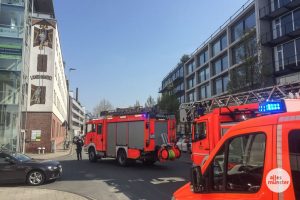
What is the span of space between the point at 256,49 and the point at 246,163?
24.0 m

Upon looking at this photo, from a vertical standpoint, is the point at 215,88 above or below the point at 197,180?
above

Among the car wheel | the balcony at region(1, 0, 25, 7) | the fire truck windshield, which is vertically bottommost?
the car wheel

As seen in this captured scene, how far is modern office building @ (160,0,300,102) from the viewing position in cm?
2661

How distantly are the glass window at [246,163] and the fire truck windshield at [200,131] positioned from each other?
989cm

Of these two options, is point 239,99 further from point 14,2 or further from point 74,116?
point 74,116

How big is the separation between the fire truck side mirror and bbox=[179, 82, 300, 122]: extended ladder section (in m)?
8.41

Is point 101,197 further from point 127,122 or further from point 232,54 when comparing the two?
point 232,54

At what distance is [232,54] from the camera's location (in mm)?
47031

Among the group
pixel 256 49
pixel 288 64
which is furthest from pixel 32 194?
pixel 288 64


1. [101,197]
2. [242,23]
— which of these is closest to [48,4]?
→ [242,23]

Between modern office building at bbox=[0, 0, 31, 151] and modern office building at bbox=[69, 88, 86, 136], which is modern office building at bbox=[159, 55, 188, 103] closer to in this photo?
modern office building at bbox=[69, 88, 86, 136]

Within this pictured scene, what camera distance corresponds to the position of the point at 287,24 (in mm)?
33750

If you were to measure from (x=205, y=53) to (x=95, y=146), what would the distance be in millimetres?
41148

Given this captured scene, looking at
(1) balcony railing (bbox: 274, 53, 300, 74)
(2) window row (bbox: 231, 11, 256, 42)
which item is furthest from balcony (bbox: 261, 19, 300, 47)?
(2) window row (bbox: 231, 11, 256, 42)
